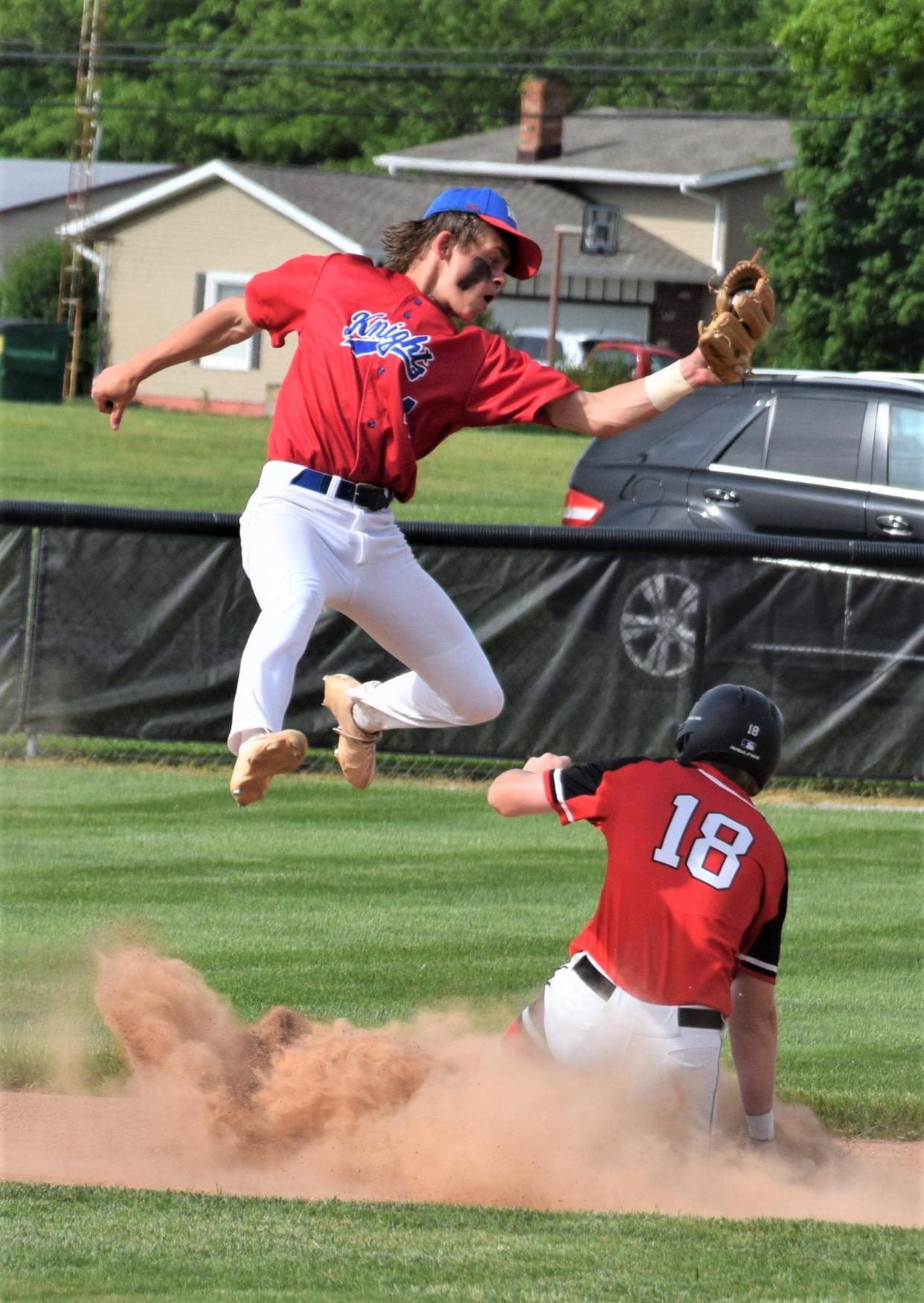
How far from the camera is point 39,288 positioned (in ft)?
146

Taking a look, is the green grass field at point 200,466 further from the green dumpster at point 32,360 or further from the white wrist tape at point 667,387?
the white wrist tape at point 667,387

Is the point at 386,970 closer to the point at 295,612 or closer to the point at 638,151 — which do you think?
the point at 295,612

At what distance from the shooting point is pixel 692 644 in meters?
10.8

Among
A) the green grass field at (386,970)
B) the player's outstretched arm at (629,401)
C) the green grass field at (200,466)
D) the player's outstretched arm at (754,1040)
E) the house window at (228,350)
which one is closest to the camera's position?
the green grass field at (386,970)

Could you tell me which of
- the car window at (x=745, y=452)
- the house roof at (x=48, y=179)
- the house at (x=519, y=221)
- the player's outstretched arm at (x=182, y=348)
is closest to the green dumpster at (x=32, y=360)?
the house at (x=519, y=221)

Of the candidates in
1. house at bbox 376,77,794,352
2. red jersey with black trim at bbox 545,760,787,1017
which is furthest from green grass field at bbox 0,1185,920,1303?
house at bbox 376,77,794,352

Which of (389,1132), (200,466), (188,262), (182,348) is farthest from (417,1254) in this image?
(188,262)

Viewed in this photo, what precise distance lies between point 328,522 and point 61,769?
20.7 feet

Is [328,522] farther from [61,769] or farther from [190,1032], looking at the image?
[61,769]

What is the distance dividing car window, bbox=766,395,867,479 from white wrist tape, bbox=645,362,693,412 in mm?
6889

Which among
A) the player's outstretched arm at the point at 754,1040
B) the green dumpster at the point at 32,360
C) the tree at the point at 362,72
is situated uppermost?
the tree at the point at 362,72

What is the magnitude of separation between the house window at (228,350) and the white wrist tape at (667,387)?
38147 mm

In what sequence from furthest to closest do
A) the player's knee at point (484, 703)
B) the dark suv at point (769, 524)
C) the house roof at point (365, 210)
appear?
1. the house roof at point (365, 210)
2. the dark suv at point (769, 524)
3. the player's knee at point (484, 703)

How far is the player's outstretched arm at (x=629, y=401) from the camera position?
465 cm
